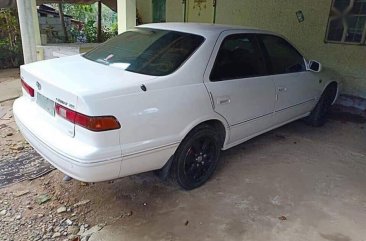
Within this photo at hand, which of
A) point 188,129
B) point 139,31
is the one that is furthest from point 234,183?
point 139,31

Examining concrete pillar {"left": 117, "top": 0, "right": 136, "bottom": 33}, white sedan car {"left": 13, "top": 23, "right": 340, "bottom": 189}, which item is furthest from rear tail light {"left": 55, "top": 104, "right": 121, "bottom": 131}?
concrete pillar {"left": 117, "top": 0, "right": 136, "bottom": 33}

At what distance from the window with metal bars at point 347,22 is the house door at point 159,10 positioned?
5392 mm

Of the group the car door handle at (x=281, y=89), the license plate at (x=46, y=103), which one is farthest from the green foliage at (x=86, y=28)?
the license plate at (x=46, y=103)

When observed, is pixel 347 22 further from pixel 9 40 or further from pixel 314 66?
pixel 9 40

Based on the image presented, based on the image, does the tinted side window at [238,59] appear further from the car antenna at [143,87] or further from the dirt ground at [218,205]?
the dirt ground at [218,205]

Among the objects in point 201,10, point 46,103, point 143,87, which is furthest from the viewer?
point 201,10

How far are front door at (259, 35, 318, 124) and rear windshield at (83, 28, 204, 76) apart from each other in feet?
3.77

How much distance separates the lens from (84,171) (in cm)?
222

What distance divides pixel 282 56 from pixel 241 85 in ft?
3.58

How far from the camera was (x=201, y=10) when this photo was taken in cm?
862

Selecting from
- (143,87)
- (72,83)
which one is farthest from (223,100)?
(72,83)

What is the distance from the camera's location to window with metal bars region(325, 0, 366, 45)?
5711mm

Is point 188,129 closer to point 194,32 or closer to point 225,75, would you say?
point 225,75

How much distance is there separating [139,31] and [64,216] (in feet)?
6.69
